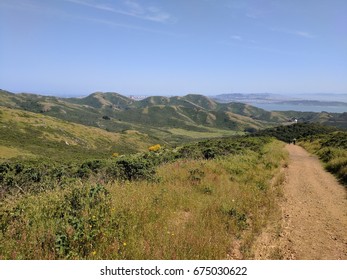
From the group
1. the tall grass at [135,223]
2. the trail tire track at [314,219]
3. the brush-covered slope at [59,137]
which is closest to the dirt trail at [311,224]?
the trail tire track at [314,219]

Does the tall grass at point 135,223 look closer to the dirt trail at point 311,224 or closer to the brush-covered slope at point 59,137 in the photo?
the dirt trail at point 311,224

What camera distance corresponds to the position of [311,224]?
8.56 meters

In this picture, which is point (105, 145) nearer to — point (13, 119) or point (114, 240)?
point (13, 119)

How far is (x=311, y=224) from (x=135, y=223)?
5493mm

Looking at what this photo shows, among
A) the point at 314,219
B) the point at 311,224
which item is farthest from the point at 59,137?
the point at 311,224

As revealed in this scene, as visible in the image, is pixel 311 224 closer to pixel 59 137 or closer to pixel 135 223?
pixel 135 223

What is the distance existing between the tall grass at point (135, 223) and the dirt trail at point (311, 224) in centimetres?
59

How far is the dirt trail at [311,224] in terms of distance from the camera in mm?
6602

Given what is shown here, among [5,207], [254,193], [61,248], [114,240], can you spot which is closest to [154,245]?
[114,240]

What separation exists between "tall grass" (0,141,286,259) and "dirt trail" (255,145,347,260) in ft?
1.93

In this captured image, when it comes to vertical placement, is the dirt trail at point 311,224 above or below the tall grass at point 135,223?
below

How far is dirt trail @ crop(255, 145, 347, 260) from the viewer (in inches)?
260

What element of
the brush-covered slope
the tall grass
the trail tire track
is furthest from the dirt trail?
the brush-covered slope

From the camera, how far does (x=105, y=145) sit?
152 meters
